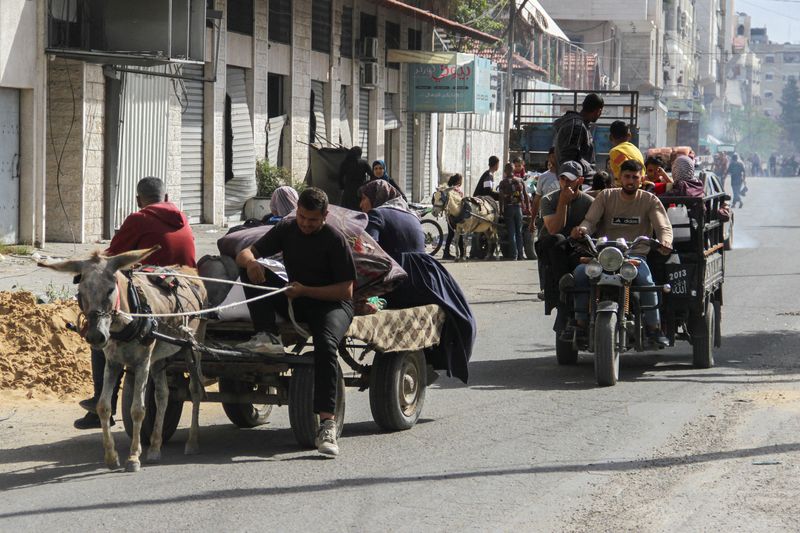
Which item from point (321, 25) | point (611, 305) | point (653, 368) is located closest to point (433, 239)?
point (321, 25)

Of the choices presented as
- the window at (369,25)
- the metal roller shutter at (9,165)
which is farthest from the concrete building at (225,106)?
the metal roller shutter at (9,165)

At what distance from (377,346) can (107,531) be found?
2676mm

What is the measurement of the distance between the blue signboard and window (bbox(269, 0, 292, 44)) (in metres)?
8.45

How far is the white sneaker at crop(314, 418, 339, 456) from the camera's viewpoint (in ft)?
26.0

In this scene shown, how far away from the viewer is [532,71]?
55.4 metres

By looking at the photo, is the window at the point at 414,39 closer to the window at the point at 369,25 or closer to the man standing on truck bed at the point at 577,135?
the window at the point at 369,25

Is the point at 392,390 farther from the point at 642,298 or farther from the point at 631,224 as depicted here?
the point at 631,224

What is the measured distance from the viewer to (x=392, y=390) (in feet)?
28.6

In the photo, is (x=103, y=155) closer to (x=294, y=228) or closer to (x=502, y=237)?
(x=502, y=237)

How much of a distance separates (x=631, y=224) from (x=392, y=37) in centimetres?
2671

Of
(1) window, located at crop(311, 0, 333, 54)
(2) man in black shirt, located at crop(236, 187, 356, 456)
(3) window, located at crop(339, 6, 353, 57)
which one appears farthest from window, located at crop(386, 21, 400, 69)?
(2) man in black shirt, located at crop(236, 187, 356, 456)

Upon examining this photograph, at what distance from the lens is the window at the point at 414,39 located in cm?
3869

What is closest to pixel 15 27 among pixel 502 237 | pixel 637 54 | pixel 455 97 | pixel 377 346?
pixel 502 237

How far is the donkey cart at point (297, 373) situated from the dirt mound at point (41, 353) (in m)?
2.05
